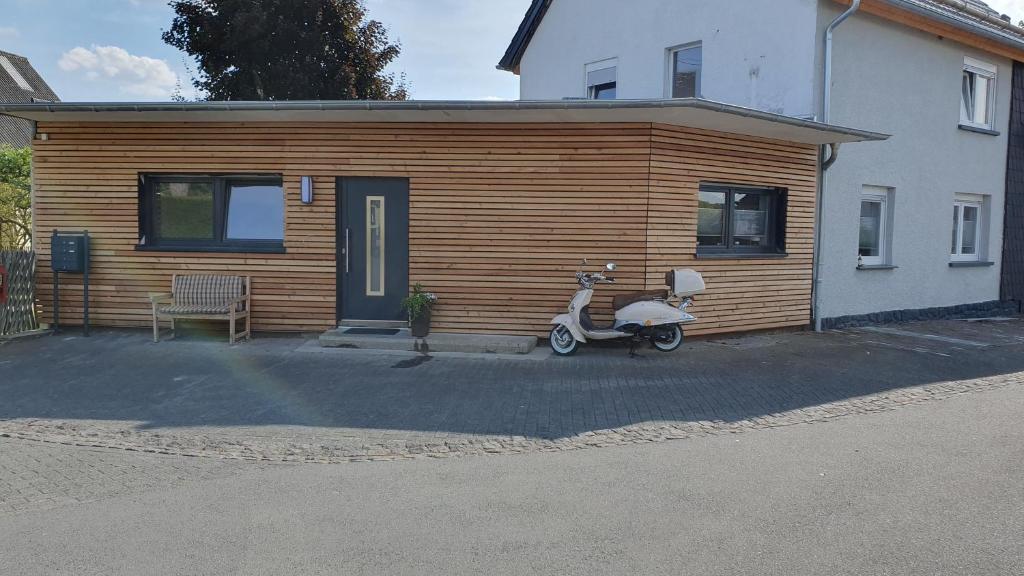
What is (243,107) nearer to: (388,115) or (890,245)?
(388,115)

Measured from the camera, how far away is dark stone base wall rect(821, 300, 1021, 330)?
12.5 m

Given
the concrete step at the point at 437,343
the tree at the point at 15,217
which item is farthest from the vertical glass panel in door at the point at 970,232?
the tree at the point at 15,217

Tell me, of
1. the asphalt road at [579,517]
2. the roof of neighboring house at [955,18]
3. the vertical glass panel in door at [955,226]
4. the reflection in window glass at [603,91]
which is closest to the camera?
the asphalt road at [579,517]

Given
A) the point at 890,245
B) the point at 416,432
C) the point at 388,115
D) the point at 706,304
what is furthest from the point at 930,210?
the point at 416,432

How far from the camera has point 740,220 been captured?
37.2 ft

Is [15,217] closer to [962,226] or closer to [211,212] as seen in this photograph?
[211,212]

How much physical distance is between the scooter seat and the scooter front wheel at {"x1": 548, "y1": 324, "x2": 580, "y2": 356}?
70 centimetres

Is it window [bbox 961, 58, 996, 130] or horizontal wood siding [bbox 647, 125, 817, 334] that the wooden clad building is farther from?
window [bbox 961, 58, 996, 130]

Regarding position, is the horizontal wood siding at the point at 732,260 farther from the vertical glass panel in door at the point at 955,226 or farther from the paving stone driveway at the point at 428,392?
the vertical glass panel in door at the point at 955,226

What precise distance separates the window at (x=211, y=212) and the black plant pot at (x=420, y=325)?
234 centimetres

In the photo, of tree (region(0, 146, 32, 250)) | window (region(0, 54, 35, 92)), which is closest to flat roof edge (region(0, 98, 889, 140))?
tree (region(0, 146, 32, 250))

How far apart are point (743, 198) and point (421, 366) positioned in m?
5.71

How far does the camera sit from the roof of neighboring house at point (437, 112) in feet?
29.6

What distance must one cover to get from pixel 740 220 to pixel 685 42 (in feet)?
14.4
